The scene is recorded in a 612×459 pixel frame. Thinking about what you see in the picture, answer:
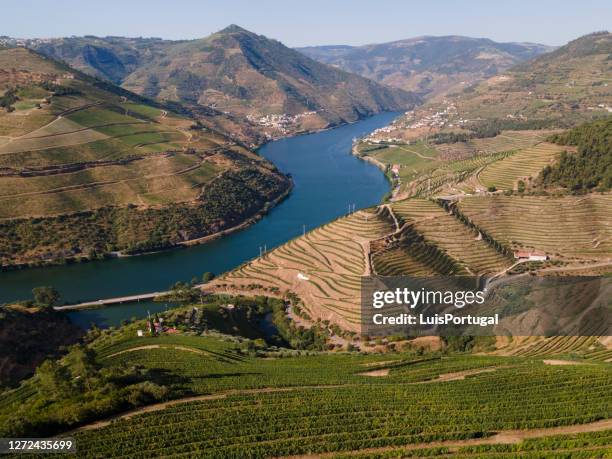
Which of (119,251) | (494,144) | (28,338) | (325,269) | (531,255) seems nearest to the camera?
(28,338)

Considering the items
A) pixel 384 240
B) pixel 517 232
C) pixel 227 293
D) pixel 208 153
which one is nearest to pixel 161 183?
pixel 208 153

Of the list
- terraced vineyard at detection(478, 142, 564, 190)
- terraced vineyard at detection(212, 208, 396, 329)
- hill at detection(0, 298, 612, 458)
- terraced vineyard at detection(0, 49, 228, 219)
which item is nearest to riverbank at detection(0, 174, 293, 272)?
terraced vineyard at detection(0, 49, 228, 219)

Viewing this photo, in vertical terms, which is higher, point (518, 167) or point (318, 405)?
point (518, 167)

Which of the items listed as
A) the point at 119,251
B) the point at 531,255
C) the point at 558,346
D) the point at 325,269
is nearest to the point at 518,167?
the point at 531,255

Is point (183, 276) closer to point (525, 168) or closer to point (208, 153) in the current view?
point (208, 153)

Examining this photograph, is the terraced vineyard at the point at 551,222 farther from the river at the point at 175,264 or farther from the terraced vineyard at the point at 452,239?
the river at the point at 175,264

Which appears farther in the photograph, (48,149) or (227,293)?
(48,149)

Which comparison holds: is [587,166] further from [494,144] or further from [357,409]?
[357,409]
